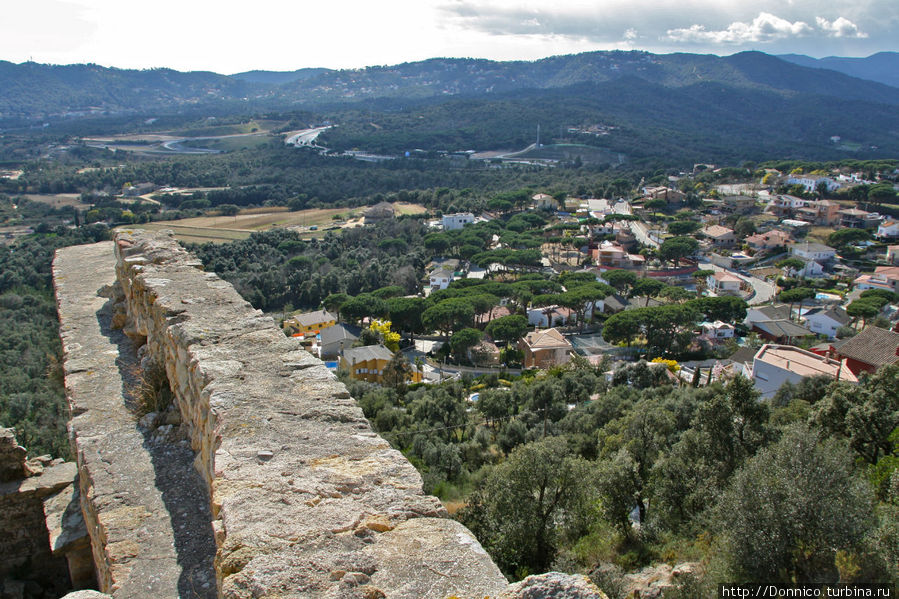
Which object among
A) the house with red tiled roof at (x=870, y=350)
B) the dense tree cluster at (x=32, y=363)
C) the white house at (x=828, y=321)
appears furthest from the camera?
the white house at (x=828, y=321)

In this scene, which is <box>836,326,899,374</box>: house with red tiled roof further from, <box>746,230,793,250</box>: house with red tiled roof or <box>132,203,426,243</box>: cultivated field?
<box>132,203,426,243</box>: cultivated field

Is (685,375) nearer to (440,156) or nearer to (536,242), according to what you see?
(536,242)

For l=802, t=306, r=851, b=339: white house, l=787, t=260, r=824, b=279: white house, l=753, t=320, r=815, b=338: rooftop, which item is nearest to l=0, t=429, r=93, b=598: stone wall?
Answer: l=753, t=320, r=815, b=338: rooftop

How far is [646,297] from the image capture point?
35.2 meters

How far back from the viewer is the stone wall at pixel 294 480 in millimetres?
2428

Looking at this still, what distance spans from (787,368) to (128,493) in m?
19.1

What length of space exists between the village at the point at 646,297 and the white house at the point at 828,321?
0.07 m

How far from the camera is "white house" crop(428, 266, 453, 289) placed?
36.4 m

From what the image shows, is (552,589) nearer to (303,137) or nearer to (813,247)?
(813,247)

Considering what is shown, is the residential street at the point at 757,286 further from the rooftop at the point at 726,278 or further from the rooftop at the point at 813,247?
the rooftop at the point at 813,247

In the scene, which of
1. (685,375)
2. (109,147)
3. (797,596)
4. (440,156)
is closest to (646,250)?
(685,375)

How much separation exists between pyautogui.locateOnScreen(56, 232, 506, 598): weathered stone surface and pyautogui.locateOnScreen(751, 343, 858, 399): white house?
54.9 ft

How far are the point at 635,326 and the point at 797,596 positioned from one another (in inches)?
935

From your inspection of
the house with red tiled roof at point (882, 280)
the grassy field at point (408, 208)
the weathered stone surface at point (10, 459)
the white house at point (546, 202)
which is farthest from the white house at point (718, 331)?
the grassy field at point (408, 208)
